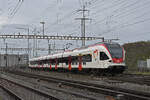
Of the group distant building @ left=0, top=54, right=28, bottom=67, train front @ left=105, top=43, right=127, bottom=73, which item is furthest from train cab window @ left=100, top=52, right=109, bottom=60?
distant building @ left=0, top=54, right=28, bottom=67

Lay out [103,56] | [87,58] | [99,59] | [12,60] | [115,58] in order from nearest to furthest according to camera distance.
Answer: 1. [115,58]
2. [103,56]
3. [99,59]
4. [87,58]
5. [12,60]

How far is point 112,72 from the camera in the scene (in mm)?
23219

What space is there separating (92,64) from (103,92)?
456 inches

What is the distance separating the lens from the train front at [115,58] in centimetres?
2228

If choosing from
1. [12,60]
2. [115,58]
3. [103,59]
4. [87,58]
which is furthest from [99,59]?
[12,60]

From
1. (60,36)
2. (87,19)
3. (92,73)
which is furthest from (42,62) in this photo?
(92,73)

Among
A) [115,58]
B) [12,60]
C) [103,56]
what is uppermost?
[103,56]

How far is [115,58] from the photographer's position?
74.0 ft

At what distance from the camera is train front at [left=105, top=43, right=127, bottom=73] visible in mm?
22283

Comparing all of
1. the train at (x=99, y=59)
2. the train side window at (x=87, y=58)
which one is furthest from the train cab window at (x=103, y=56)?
the train side window at (x=87, y=58)

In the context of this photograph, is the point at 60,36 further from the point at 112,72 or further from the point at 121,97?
the point at 121,97

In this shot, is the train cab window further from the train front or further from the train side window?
the train side window

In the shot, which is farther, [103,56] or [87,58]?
[87,58]

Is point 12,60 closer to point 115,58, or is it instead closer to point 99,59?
point 99,59
